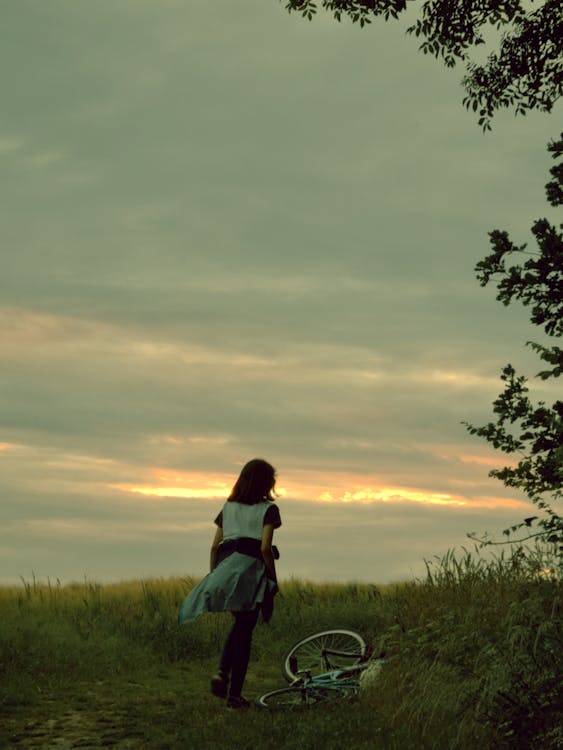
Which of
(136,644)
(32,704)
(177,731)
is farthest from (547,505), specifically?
(136,644)

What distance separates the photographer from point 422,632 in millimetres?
12914

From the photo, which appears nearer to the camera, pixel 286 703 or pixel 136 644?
pixel 286 703

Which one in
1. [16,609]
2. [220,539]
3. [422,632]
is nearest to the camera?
[220,539]

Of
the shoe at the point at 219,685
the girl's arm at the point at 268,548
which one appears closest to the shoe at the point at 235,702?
the shoe at the point at 219,685

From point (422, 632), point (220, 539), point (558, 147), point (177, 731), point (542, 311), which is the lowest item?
point (177, 731)

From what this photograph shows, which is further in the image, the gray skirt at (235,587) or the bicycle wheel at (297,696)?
the bicycle wheel at (297,696)

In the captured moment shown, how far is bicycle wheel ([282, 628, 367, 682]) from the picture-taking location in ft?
44.1

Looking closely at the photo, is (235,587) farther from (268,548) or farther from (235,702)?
(235,702)

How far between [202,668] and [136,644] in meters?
1.46

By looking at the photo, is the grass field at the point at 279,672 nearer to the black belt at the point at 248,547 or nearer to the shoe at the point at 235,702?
the shoe at the point at 235,702

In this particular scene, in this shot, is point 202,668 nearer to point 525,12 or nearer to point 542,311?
point 542,311

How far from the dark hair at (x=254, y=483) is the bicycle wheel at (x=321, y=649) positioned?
276cm

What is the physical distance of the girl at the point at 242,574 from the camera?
37.7 ft

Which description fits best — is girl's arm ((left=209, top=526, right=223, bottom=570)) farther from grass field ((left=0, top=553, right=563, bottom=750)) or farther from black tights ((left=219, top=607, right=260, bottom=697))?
grass field ((left=0, top=553, right=563, bottom=750))
